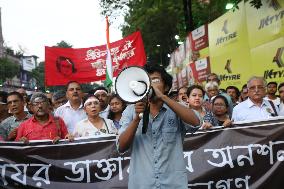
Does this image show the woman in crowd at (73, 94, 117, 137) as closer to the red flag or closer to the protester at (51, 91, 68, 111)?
the protester at (51, 91, 68, 111)

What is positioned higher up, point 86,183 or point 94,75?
point 94,75

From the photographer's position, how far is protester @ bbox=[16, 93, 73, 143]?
5102mm

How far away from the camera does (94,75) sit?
984cm

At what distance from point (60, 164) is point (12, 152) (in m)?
0.58

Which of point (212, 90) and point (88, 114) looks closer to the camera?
point (88, 114)

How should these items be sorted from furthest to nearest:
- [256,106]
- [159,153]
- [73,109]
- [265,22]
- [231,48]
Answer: [231,48] < [265,22] < [73,109] < [256,106] < [159,153]

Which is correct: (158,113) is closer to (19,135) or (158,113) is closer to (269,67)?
(19,135)

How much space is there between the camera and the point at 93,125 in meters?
5.45

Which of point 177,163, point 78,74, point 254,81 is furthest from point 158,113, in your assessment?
point 78,74

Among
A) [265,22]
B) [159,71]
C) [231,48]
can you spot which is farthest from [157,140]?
[231,48]

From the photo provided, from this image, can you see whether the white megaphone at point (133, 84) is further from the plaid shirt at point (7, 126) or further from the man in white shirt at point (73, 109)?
the man in white shirt at point (73, 109)

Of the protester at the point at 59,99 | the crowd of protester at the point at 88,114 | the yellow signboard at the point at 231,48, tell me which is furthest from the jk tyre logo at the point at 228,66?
the crowd of protester at the point at 88,114

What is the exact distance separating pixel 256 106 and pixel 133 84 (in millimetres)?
3156

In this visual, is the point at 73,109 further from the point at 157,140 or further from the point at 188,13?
the point at 188,13
